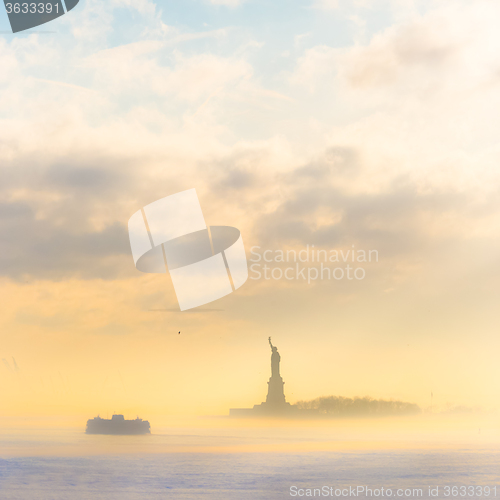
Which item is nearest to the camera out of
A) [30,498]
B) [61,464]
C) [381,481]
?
[30,498]

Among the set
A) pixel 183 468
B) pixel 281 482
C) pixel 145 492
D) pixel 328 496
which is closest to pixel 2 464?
pixel 183 468

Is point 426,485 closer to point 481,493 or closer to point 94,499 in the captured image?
point 481,493

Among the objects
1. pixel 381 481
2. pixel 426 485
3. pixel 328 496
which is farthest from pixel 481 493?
pixel 328 496

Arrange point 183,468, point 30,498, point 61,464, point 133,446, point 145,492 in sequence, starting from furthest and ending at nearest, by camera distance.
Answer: point 133,446
point 61,464
point 183,468
point 145,492
point 30,498

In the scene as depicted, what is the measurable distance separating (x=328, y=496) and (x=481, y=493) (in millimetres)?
23496

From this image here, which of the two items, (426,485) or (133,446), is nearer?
(426,485)

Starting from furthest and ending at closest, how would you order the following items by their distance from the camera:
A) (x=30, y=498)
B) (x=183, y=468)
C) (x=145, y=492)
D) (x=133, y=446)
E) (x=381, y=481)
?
(x=133, y=446)
(x=183, y=468)
(x=381, y=481)
(x=145, y=492)
(x=30, y=498)

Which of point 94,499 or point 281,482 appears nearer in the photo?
point 94,499

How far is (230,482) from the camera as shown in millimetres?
90312

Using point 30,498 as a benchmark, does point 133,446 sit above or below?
above

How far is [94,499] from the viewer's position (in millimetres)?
72562

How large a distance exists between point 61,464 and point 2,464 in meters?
15.0

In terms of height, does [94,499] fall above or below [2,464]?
below

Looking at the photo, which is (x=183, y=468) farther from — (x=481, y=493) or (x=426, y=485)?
(x=481, y=493)
